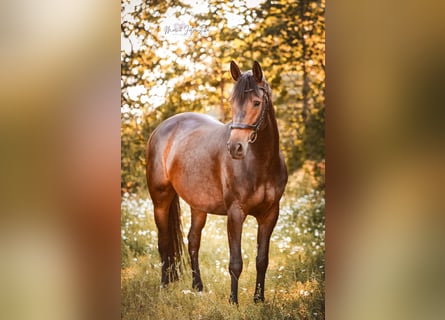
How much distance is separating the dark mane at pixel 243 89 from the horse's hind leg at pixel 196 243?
0.80m

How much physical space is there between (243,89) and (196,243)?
1065 millimetres

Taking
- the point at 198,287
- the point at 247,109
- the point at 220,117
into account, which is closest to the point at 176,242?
the point at 198,287

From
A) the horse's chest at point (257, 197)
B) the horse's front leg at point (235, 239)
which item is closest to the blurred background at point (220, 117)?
the horse's chest at point (257, 197)

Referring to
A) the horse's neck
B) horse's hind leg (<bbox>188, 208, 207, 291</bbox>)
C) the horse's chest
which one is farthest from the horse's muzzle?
horse's hind leg (<bbox>188, 208, 207, 291</bbox>)

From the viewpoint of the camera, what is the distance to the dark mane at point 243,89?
338cm

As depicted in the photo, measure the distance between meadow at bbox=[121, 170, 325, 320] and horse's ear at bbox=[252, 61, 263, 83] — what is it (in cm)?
68

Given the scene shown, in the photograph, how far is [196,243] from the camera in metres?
3.63

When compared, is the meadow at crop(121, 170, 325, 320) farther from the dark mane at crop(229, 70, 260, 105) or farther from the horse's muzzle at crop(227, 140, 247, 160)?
the dark mane at crop(229, 70, 260, 105)

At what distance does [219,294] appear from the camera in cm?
359

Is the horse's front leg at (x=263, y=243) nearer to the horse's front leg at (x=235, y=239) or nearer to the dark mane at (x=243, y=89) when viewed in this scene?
the horse's front leg at (x=235, y=239)
